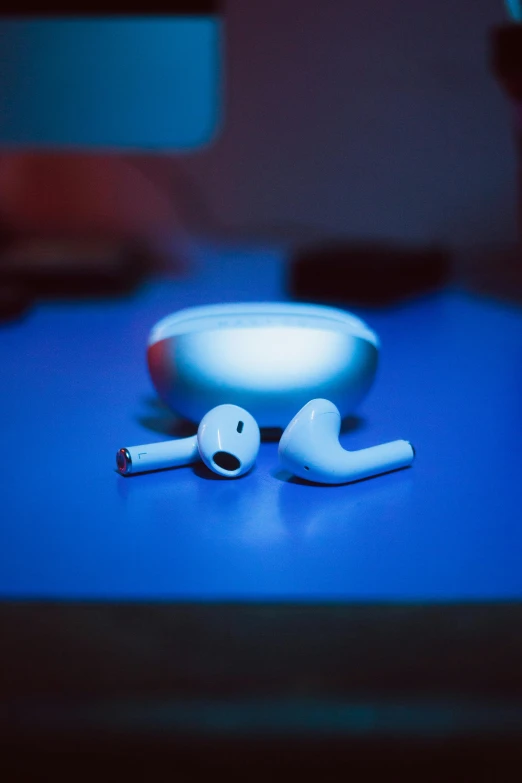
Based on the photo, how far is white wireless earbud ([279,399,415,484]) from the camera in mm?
412

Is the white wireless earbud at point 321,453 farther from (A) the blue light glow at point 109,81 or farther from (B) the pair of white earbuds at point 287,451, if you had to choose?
(A) the blue light glow at point 109,81

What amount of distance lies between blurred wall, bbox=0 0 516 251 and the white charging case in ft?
2.35

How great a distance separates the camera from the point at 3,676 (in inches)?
11.0

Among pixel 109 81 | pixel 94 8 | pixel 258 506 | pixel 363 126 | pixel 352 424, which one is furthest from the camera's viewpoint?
pixel 363 126

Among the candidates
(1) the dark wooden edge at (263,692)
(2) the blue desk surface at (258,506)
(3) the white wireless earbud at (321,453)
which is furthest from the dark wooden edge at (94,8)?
(1) the dark wooden edge at (263,692)

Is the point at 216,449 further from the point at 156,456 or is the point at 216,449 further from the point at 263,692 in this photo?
the point at 263,692

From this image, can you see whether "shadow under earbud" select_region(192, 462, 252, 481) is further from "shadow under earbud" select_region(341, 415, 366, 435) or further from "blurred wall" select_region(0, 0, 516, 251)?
"blurred wall" select_region(0, 0, 516, 251)

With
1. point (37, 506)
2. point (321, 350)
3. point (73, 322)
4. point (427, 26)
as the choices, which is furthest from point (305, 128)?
point (37, 506)

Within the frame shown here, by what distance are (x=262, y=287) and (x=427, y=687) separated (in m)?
0.87

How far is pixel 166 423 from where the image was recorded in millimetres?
534

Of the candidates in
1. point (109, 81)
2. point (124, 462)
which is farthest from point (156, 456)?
point (109, 81)

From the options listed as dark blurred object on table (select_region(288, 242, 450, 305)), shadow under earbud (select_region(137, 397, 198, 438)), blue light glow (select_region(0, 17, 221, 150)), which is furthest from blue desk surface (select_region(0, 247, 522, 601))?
blue light glow (select_region(0, 17, 221, 150))

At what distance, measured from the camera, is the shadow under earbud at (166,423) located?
0.52 meters

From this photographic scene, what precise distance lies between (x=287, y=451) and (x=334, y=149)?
2.77ft
